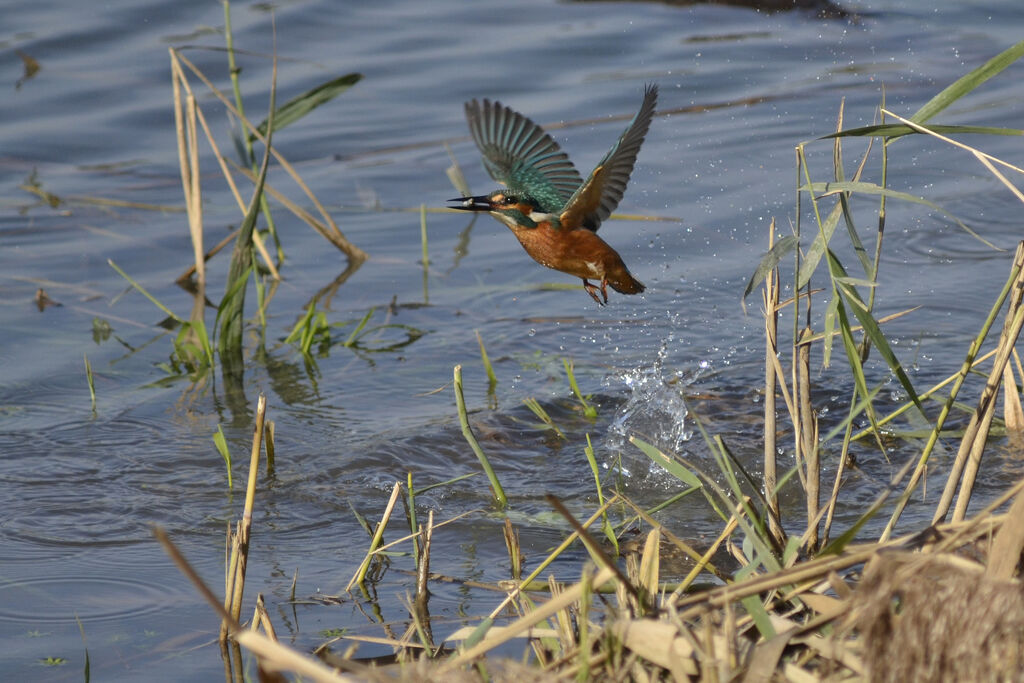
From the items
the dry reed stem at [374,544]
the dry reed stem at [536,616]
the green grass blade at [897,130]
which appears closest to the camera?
the dry reed stem at [536,616]

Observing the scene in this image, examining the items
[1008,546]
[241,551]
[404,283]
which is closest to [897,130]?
[1008,546]

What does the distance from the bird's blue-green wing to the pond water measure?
2.66ft

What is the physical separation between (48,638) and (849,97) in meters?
6.25

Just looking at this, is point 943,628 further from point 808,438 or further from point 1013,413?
point 1013,413

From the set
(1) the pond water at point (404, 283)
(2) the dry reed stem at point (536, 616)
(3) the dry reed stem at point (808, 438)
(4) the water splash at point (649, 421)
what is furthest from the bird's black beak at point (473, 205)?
(2) the dry reed stem at point (536, 616)

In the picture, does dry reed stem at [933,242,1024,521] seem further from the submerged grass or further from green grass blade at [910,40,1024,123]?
green grass blade at [910,40,1024,123]

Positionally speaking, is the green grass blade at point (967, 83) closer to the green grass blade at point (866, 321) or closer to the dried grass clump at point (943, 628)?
the green grass blade at point (866, 321)

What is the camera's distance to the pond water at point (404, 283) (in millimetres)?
3109

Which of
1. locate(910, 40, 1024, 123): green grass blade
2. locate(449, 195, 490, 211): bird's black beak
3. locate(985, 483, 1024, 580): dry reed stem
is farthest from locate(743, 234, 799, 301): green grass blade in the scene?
locate(449, 195, 490, 211): bird's black beak

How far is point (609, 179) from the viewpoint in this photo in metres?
3.24

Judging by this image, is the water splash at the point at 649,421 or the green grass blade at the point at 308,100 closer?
the water splash at the point at 649,421

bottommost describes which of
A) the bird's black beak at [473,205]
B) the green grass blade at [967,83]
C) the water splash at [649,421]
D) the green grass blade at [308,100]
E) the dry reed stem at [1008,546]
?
the water splash at [649,421]

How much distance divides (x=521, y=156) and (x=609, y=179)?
46 centimetres

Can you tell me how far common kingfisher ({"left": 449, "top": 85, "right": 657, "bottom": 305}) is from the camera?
3.11 meters
